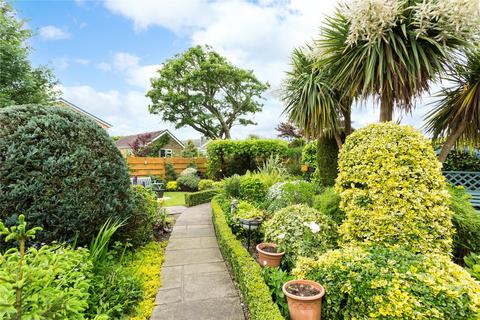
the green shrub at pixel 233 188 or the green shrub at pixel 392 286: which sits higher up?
the green shrub at pixel 233 188

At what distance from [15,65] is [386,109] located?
12.8 m

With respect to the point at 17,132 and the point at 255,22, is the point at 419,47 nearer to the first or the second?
the point at 255,22

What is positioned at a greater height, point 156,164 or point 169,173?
point 156,164

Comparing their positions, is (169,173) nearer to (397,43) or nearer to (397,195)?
(397,43)

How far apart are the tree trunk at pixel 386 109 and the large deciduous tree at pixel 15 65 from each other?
11598mm

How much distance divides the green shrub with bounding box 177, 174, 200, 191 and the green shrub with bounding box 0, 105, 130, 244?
823 cm

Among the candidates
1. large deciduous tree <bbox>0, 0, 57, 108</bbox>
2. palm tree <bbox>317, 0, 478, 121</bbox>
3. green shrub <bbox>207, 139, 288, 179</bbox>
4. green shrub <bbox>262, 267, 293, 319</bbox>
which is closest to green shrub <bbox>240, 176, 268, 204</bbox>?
palm tree <bbox>317, 0, 478, 121</bbox>

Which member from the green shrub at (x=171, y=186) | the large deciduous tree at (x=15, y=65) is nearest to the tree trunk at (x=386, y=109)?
the green shrub at (x=171, y=186)

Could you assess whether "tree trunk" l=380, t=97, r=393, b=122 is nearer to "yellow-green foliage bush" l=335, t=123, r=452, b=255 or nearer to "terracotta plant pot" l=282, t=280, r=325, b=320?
"yellow-green foliage bush" l=335, t=123, r=452, b=255

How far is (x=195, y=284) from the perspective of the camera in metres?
2.83

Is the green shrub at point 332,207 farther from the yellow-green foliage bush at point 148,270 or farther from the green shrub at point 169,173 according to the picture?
the green shrub at point 169,173

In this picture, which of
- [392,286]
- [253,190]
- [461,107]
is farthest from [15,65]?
[461,107]

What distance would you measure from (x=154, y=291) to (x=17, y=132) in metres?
2.27

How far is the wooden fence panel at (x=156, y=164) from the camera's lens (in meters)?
11.6
